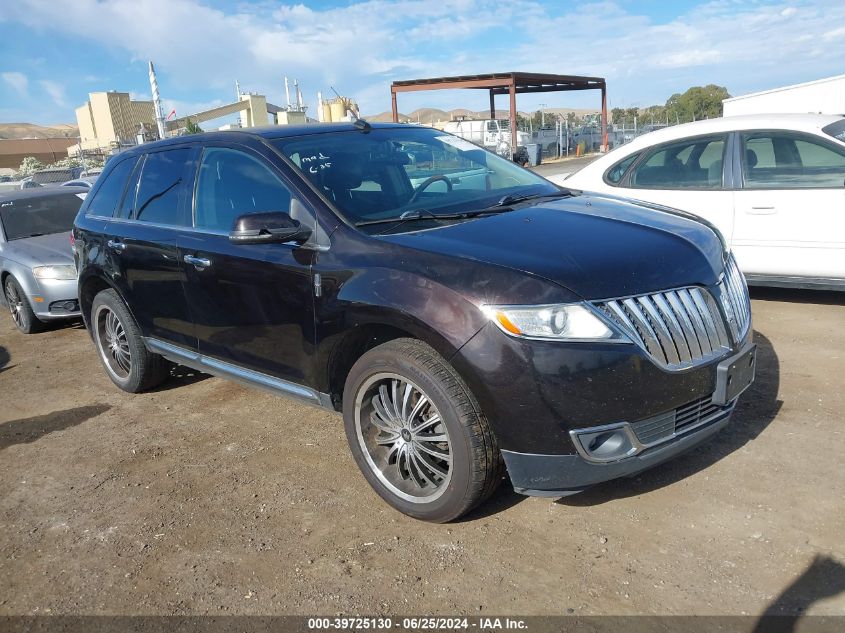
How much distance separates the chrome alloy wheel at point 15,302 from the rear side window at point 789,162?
7.46 metres

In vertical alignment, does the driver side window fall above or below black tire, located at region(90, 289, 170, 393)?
above

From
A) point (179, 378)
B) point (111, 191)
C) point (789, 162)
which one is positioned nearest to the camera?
point (111, 191)

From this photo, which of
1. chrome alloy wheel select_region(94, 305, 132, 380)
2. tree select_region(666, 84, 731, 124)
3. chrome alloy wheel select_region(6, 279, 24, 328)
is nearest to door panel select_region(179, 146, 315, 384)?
chrome alloy wheel select_region(94, 305, 132, 380)

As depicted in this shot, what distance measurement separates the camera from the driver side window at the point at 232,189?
3.78 m

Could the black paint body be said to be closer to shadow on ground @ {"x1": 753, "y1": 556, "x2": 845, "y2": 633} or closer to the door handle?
the door handle

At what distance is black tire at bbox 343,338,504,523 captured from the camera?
2.91 metres

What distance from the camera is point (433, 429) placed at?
10.4ft

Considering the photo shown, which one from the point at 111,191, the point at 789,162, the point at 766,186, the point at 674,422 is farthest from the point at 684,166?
the point at 111,191

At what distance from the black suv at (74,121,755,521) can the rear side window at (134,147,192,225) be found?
0.07 feet

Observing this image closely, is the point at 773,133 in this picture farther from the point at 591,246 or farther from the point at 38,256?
the point at 38,256

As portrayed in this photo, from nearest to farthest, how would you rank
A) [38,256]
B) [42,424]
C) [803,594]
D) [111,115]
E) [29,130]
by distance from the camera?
[803,594] < [42,424] < [38,256] < [111,115] < [29,130]

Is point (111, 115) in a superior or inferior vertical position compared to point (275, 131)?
superior

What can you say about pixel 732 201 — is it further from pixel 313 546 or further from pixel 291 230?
pixel 313 546

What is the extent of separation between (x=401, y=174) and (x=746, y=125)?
3826mm
